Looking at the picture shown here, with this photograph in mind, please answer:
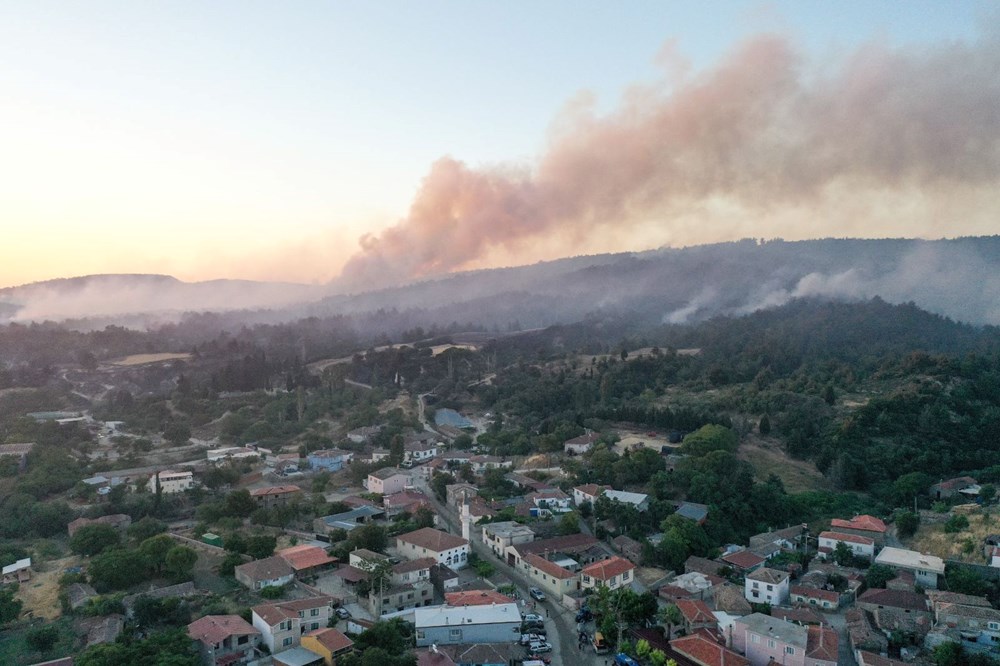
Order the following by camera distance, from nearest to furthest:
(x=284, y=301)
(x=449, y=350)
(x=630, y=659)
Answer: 1. (x=630, y=659)
2. (x=449, y=350)
3. (x=284, y=301)

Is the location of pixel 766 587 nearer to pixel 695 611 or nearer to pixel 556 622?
pixel 695 611

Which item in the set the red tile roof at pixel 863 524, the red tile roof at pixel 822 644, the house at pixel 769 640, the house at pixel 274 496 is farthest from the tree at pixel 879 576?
the house at pixel 274 496

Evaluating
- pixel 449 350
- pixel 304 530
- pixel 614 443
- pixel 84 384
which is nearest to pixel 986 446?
pixel 614 443

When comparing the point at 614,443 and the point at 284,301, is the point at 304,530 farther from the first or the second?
the point at 284,301

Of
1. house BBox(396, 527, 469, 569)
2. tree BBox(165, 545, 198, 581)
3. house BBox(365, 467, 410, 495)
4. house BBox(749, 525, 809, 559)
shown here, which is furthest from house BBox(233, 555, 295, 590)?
house BBox(749, 525, 809, 559)

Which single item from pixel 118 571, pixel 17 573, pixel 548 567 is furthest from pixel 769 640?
pixel 17 573

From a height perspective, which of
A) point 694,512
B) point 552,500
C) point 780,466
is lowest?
point 780,466
